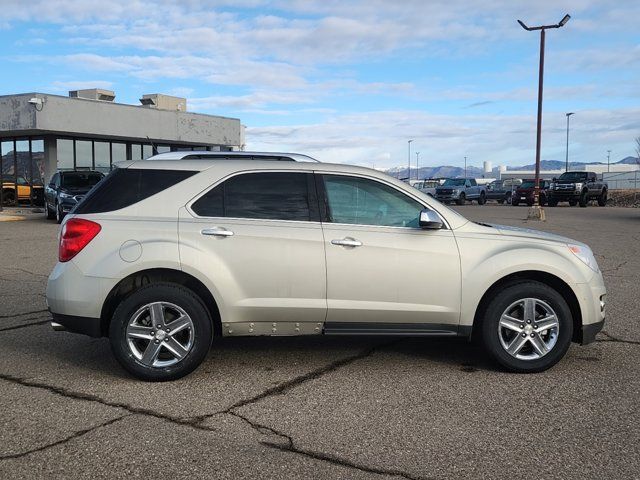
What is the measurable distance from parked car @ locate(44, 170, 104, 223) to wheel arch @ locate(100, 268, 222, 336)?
51.8 feet

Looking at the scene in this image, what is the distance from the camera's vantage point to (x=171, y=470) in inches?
134

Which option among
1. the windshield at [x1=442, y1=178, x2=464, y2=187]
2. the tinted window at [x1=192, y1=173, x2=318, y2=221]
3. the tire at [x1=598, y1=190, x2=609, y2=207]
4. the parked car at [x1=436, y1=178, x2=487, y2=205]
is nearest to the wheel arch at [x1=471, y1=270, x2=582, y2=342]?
the tinted window at [x1=192, y1=173, x2=318, y2=221]

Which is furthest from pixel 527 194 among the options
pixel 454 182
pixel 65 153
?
pixel 65 153

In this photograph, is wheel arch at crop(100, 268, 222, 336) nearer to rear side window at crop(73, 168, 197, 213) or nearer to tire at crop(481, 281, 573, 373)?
rear side window at crop(73, 168, 197, 213)

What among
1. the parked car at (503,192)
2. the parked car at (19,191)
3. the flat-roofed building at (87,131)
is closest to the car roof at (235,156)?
the flat-roofed building at (87,131)

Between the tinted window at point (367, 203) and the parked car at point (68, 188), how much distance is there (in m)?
16.3

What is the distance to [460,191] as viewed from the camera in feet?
141

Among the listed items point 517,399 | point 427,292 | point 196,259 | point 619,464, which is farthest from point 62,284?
point 619,464

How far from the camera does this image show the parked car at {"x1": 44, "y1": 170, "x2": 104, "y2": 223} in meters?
19.8

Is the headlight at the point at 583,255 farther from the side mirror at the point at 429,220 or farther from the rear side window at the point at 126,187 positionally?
the rear side window at the point at 126,187

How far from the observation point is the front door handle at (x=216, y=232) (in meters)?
4.89

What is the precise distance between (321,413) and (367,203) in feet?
5.84

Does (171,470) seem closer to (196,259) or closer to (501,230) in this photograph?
(196,259)

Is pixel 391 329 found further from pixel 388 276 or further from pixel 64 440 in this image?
pixel 64 440
